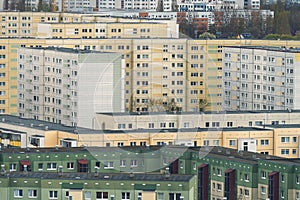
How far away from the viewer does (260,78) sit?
40.1 metres

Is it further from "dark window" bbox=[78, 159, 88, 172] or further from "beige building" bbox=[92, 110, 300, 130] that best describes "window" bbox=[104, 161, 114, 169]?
"beige building" bbox=[92, 110, 300, 130]

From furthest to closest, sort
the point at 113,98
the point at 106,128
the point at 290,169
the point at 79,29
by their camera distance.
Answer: the point at 79,29 → the point at 113,98 → the point at 106,128 → the point at 290,169

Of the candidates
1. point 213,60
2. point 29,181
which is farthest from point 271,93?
point 29,181

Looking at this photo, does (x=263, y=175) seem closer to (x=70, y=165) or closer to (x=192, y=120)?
(x=70, y=165)

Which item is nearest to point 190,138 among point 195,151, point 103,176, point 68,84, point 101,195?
point 195,151

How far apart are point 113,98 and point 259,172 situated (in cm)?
1150

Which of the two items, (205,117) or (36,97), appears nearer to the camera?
(205,117)

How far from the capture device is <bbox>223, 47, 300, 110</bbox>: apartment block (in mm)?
38719

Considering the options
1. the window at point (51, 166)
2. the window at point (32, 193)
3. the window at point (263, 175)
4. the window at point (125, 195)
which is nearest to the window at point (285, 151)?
the window at point (263, 175)

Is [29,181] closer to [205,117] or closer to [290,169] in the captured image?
[290,169]

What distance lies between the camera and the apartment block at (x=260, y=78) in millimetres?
38719

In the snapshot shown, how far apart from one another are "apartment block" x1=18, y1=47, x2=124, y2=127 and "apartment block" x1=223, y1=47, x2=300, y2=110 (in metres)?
4.23

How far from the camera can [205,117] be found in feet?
103

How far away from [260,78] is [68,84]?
519 cm
